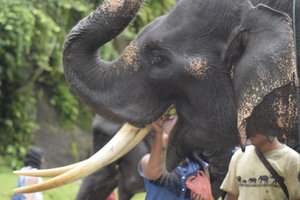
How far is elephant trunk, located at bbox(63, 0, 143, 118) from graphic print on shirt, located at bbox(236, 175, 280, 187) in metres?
0.70

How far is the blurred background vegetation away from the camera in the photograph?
8.86m

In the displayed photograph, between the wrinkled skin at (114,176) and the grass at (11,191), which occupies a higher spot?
the wrinkled skin at (114,176)

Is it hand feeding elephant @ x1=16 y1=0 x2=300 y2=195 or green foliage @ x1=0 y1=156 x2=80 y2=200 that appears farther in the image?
green foliage @ x1=0 y1=156 x2=80 y2=200

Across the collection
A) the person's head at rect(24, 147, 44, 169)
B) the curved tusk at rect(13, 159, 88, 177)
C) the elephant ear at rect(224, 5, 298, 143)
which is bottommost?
the person's head at rect(24, 147, 44, 169)

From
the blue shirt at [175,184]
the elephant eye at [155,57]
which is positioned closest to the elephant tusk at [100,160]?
the elephant eye at [155,57]

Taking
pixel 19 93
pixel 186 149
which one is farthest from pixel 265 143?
pixel 19 93

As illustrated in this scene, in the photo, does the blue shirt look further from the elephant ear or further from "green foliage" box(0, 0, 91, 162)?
"green foliage" box(0, 0, 91, 162)

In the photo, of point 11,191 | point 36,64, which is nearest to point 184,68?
point 11,191

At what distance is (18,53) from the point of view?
30.0 feet

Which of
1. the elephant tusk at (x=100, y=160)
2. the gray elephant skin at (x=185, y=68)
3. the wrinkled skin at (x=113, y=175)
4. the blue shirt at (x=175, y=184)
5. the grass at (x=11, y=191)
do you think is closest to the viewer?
the gray elephant skin at (x=185, y=68)

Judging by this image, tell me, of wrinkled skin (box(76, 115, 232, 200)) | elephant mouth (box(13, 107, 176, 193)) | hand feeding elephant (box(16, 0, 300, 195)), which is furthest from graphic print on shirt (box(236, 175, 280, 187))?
wrinkled skin (box(76, 115, 232, 200))

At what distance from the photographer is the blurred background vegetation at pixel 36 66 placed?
886 centimetres

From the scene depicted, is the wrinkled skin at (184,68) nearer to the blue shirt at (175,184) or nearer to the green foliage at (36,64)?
the blue shirt at (175,184)

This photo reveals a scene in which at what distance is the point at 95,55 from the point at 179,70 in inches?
12.2
